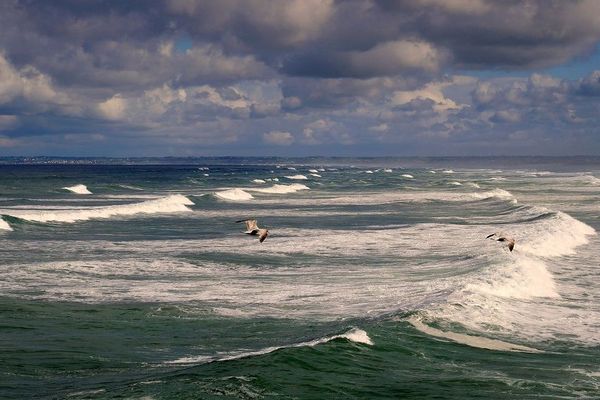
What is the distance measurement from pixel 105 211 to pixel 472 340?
41401 mm

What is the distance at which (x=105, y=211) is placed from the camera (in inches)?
2228

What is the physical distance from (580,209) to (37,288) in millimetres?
45255

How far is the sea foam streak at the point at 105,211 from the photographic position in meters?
51.3

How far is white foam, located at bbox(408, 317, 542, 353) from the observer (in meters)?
18.0

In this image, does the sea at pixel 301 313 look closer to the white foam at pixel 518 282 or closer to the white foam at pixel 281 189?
the white foam at pixel 518 282

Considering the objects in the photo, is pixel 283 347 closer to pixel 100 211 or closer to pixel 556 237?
pixel 556 237

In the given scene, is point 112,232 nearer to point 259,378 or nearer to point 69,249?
point 69,249

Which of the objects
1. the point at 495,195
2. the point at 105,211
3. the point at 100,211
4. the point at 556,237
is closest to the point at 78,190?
the point at 105,211

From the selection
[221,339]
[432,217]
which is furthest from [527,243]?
[221,339]

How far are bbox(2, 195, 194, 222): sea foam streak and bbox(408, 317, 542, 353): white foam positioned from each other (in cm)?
3561

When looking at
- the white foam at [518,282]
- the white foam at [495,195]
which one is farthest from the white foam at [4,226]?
the white foam at [495,195]

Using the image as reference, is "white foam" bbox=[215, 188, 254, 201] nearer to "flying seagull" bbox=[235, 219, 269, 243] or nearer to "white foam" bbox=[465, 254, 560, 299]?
"flying seagull" bbox=[235, 219, 269, 243]

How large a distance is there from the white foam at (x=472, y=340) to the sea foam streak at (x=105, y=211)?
35.6 meters

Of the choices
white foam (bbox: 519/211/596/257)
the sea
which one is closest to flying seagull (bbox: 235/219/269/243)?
the sea
